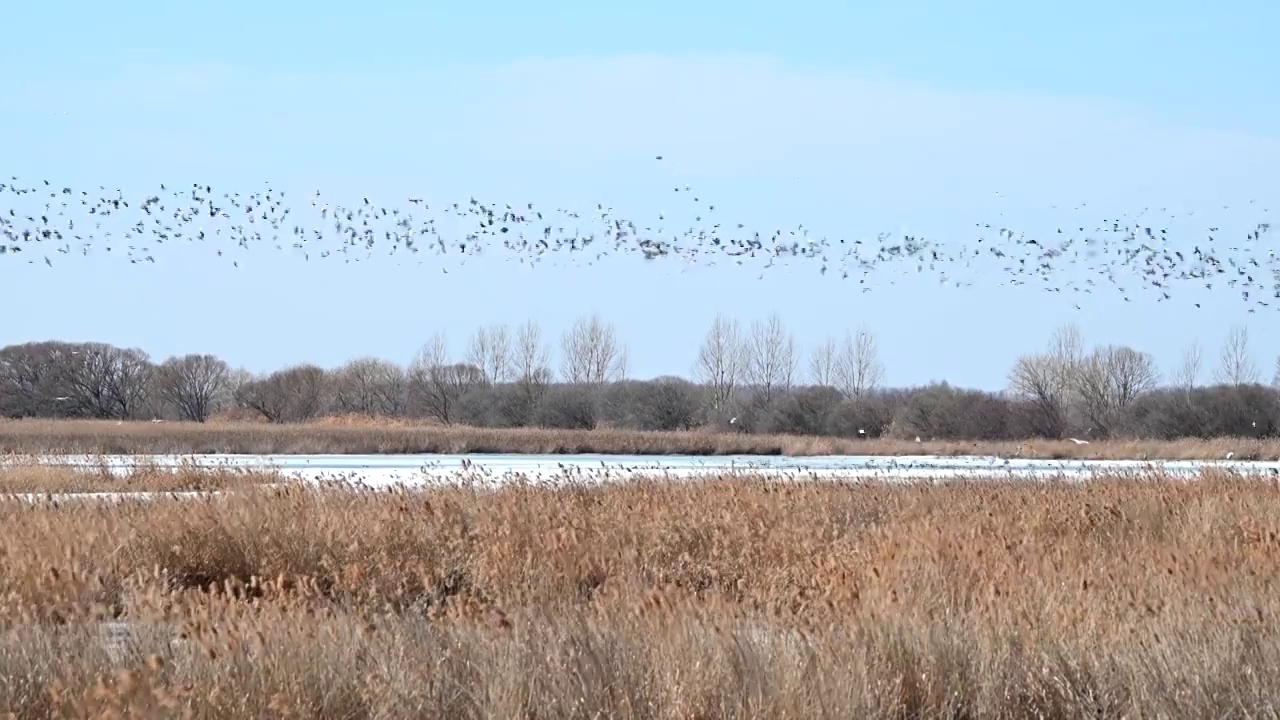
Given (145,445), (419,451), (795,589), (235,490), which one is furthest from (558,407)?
(795,589)

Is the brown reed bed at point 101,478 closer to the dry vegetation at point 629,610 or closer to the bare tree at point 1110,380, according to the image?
the dry vegetation at point 629,610

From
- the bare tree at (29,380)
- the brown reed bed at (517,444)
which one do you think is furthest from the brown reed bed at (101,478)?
the bare tree at (29,380)

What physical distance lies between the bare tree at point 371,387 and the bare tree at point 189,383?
752cm

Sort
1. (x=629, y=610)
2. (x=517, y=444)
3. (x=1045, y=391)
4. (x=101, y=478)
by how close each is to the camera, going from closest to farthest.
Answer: (x=629, y=610) → (x=101, y=478) → (x=517, y=444) → (x=1045, y=391)

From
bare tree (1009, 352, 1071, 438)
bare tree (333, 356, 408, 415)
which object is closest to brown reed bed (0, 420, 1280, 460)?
bare tree (1009, 352, 1071, 438)

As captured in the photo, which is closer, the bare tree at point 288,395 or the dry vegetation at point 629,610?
the dry vegetation at point 629,610

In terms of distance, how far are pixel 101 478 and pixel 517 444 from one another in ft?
74.8

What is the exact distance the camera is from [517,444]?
43375 millimetres

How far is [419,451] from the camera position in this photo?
139ft

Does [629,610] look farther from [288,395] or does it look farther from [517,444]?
[288,395]

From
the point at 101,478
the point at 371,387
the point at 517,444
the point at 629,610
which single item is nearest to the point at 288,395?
the point at 371,387

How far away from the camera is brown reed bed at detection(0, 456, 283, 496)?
19.4 metres

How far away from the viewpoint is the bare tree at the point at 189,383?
7625 centimetres

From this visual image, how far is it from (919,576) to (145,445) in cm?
3297
